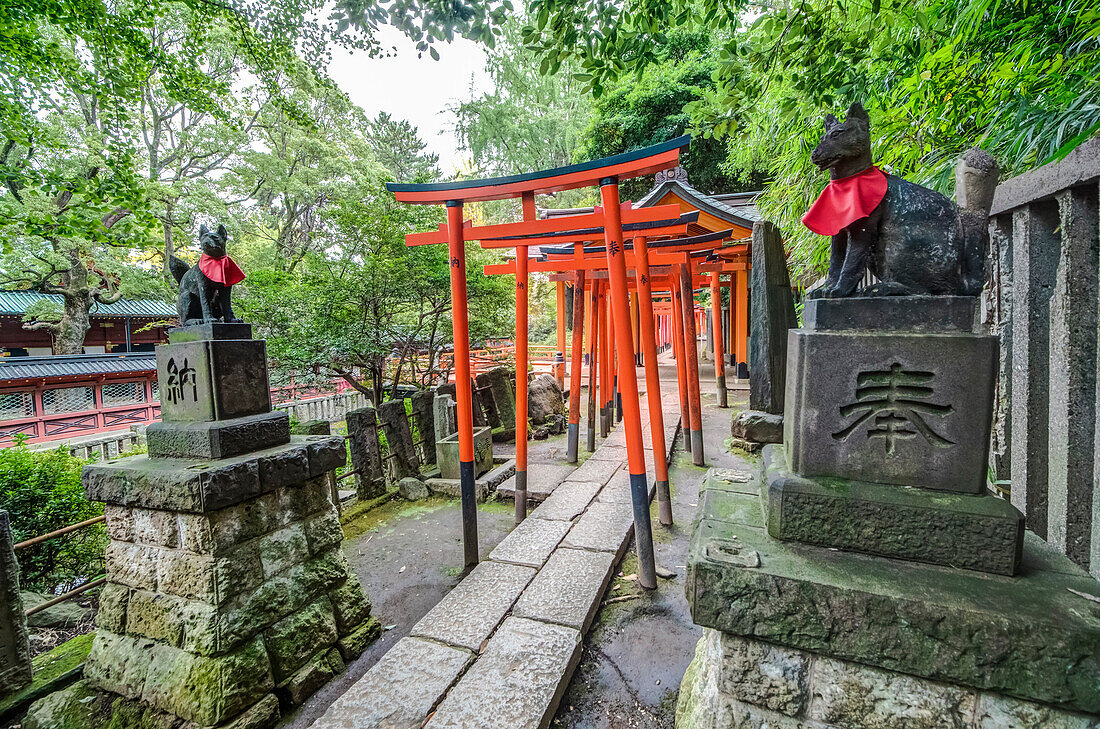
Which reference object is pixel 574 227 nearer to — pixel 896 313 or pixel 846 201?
pixel 846 201

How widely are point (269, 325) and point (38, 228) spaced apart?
2619 mm

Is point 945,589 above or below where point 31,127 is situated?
below

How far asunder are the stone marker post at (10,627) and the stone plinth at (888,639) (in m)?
3.37

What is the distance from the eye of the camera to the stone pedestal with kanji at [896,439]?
57.6 inches

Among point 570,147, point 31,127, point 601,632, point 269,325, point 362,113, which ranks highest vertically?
point 362,113

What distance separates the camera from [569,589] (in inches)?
119

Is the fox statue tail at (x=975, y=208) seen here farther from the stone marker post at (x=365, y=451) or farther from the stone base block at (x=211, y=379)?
the stone marker post at (x=365, y=451)

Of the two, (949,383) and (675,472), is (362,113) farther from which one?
(949,383)

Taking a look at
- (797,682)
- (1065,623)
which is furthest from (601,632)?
(1065,623)

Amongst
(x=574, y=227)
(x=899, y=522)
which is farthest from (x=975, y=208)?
(x=574, y=227)

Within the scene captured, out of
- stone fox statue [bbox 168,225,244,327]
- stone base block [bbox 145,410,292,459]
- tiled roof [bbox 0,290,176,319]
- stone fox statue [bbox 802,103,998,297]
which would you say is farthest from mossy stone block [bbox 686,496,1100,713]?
tiled roof [bbox 0,290,176,319]

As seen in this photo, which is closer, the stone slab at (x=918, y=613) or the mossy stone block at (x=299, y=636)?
the stone slab at (x=918, y=613)

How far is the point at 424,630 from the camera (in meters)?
2.70

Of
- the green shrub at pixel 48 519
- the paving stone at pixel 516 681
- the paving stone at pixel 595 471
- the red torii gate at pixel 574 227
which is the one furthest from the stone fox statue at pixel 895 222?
the green shrub at pixel 48 519
